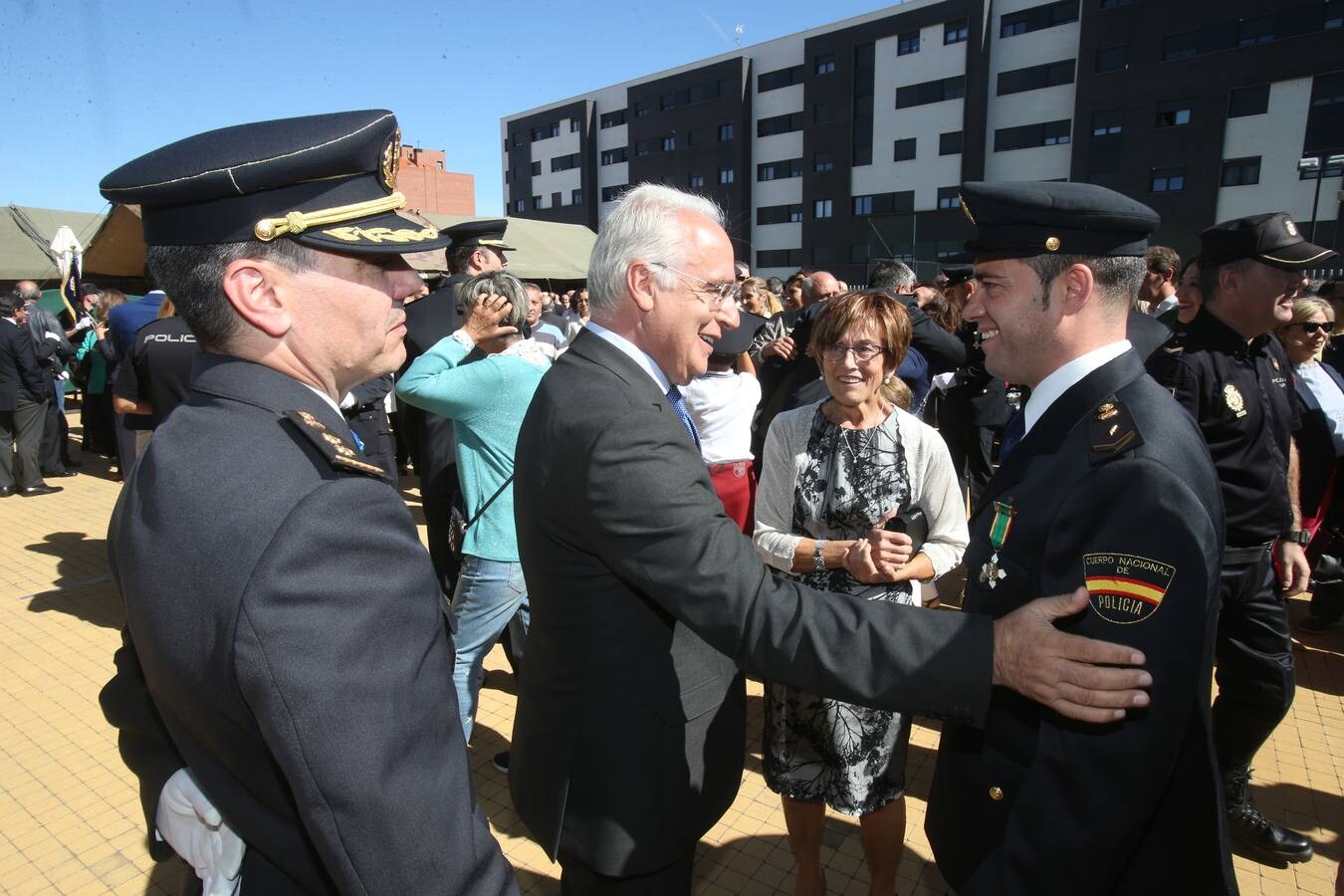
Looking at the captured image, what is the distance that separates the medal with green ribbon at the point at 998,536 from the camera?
5.40 ft

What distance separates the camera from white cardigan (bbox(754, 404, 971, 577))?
9.20 feet

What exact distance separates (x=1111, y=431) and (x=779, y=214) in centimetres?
4385

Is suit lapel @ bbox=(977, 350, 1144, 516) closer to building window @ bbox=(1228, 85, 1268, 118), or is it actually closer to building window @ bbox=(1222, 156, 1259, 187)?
building window @ bbox=(1222, 156, 1259, 187)

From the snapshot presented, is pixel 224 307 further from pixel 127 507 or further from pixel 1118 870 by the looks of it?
pixel 1118 870

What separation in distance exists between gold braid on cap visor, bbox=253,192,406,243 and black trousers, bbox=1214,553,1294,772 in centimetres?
330

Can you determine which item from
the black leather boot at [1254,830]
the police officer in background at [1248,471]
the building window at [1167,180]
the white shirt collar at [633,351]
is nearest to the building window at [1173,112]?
the building window at [1167,180]

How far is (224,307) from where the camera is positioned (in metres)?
1.22

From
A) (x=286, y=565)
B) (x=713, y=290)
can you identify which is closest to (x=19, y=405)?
(x=713, y=290)

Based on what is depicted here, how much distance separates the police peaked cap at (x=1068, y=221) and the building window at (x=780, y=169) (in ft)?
141

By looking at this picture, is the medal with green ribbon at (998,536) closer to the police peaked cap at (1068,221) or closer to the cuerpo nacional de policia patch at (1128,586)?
the cuerpo nacional de policia patch at (1128,586)

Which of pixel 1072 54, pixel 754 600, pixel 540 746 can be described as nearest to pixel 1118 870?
pixel 754 600

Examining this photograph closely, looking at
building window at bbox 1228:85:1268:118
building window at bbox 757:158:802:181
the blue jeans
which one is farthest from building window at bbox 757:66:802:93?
the blue jeans

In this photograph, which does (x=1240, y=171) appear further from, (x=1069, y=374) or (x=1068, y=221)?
(x=1069, y=374)

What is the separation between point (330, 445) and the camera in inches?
43.6
